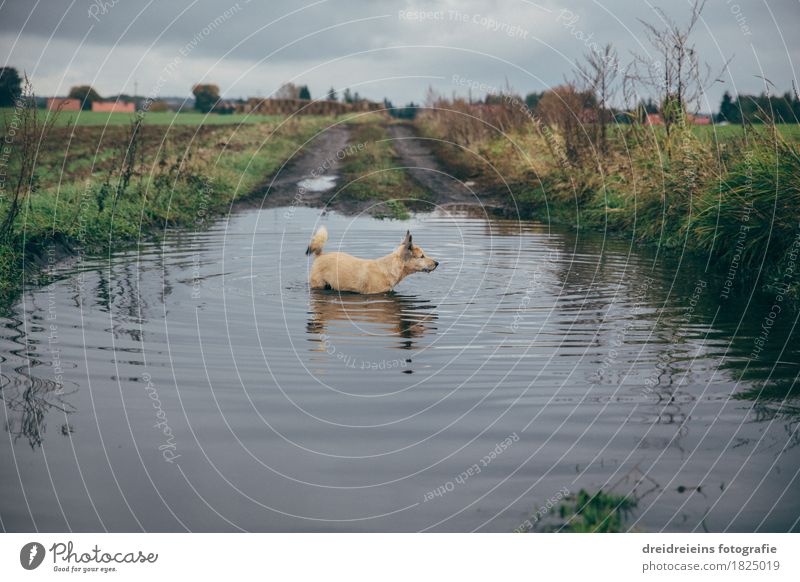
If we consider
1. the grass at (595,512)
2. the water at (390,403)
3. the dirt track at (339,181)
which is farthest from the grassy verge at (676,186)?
the grass at (595,512)

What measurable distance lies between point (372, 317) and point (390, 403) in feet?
12.3

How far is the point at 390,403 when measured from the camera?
7.79 metres

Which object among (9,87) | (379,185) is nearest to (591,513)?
(9,87)

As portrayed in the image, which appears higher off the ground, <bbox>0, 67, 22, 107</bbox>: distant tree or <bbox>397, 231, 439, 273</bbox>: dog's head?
<bbox>0, 67, 22, 107</bbox>: distant tree

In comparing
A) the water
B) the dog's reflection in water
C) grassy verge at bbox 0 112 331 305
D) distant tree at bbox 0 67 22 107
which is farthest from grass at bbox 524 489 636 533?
distant tree at bbox 0 67 22 107

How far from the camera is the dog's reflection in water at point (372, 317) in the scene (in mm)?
10375

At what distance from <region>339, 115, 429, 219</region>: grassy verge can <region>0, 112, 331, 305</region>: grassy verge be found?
11.4 ft

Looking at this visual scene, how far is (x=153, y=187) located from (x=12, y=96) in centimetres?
1202

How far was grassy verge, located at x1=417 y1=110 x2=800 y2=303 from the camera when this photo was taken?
1307 cm
